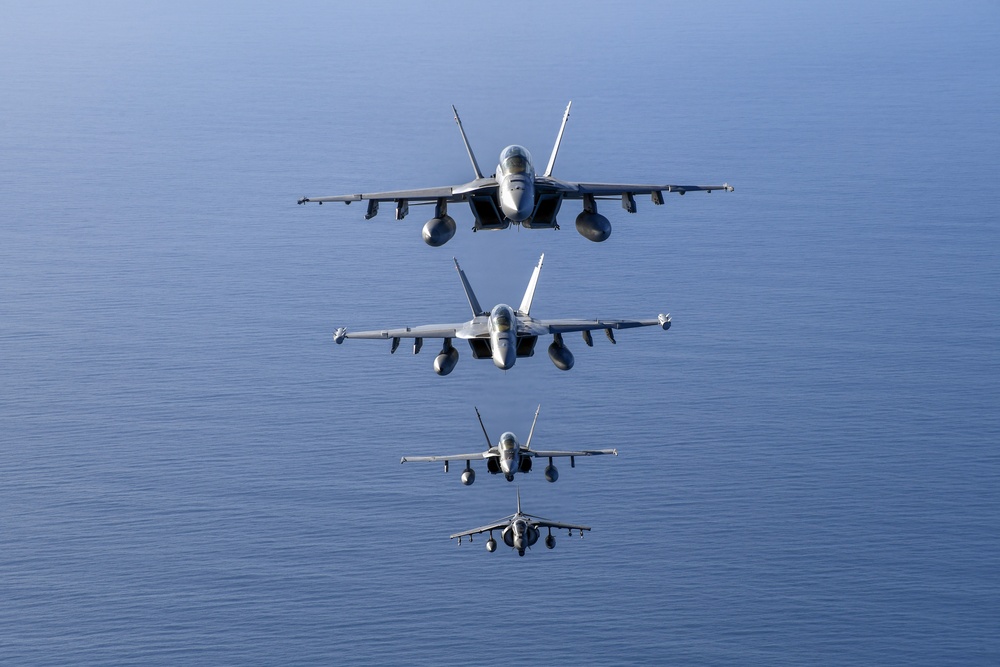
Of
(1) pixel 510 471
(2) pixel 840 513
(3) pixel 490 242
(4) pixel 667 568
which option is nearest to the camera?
(1) pixel 510 471

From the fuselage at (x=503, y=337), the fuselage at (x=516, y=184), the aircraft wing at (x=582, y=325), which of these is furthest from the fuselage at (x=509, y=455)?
the fuselage at (x=516, y=184)

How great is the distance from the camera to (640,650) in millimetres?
158500

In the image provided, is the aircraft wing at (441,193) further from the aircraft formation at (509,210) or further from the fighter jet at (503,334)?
the fighter jet at (503,334)

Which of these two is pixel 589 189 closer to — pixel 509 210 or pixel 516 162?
pixel 516 162

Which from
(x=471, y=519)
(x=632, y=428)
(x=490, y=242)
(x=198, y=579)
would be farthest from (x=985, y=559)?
(x=198, y=579)

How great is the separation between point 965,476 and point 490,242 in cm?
7587

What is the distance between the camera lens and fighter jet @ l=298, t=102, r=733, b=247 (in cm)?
6291

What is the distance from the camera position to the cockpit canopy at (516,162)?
209 feet

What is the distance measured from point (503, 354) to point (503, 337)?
112 centimetres

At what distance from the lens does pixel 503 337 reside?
254 ft

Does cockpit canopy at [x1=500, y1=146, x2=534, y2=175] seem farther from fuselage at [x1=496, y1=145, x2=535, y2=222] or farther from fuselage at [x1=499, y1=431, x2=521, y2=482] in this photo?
fuselage at [x1=499, y1=431, x2=521, y2=482]

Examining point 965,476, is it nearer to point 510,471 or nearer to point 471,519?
point 471,519

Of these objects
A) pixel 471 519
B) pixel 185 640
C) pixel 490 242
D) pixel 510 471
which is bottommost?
pixel 510 471

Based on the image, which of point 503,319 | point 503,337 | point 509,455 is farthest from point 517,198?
point 509,455
